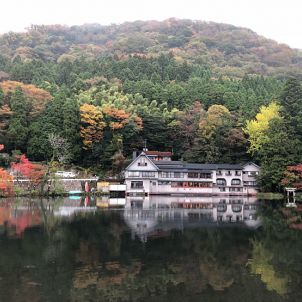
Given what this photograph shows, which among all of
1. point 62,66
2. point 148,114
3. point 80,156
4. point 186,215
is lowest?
point 186,215

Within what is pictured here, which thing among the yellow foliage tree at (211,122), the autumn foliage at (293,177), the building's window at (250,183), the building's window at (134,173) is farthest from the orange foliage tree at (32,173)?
the autumn foliage at (293,177)

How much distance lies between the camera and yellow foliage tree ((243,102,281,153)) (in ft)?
155

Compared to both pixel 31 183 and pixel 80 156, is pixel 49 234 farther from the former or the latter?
pixel 80 156

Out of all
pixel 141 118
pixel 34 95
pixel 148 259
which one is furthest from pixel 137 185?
pixel 148 259

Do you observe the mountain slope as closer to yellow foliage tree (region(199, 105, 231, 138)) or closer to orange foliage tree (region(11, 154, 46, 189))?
yellow foliage tree (region(199, 105, 231, 138))

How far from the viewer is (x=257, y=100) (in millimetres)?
57562

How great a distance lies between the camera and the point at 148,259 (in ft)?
42.5

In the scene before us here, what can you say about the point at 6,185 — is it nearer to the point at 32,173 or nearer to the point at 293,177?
the point at 32,173

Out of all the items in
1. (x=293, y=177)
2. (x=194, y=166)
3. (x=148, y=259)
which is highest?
(x=194, y=166)

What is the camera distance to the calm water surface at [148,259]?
981cm

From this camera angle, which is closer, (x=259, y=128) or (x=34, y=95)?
(x=259, y=128)

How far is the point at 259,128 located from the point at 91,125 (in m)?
19.6

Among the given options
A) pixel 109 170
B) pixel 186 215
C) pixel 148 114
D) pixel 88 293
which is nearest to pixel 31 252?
pixel 88 293

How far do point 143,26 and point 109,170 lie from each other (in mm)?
131593
